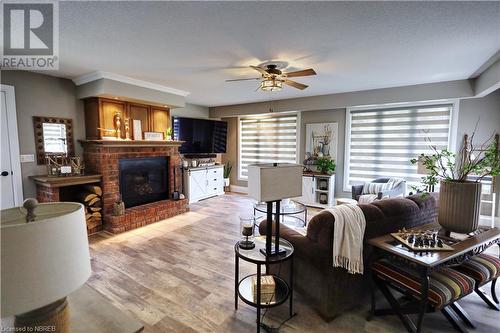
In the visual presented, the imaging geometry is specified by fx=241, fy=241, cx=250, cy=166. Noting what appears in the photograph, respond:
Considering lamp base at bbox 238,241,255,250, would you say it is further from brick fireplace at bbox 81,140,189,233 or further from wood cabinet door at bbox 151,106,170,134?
wood cabinet door at bbox 151,106,170,134

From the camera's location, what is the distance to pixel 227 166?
7285 mm

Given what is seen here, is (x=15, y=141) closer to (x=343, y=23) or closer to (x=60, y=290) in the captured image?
(x=60, y=290)

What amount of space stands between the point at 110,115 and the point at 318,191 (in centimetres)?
434

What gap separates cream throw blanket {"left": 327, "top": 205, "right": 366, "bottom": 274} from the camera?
186cm

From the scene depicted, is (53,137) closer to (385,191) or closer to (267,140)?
(267,140)

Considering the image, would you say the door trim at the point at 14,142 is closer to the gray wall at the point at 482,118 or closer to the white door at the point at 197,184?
the white door at the point at 197,184

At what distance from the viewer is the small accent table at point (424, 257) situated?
5.41 ft

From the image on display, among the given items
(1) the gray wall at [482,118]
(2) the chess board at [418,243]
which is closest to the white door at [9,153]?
(2) the chess board at [418,243]

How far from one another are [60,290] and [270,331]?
167cm

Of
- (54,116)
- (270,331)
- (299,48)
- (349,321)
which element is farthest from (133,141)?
(349,321)

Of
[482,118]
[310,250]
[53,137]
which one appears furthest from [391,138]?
[53,137]

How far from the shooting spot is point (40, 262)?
67cm

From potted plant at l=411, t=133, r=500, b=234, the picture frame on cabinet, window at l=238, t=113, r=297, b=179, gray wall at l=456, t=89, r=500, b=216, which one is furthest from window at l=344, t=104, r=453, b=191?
the picture frame on cabinet
